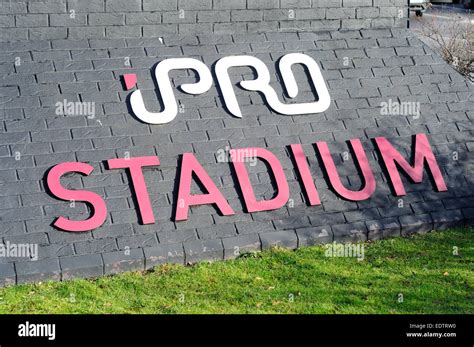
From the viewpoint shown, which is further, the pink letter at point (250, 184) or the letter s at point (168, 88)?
the letter s at point (168, 88)

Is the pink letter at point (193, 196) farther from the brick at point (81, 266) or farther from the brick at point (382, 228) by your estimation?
the brick at point (382, 228)

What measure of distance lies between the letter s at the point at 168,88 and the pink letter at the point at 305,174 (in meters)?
1.26

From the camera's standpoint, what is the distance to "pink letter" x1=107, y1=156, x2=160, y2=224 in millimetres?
9094

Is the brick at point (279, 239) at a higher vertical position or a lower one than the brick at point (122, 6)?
lower

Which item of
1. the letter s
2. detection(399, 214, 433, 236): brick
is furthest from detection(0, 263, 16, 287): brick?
detection(399, 214, 433, 236): brick

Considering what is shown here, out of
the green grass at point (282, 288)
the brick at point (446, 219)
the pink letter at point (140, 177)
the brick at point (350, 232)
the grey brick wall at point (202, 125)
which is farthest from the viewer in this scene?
the brick at point (446, 219)

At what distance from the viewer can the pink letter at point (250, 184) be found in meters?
9.55

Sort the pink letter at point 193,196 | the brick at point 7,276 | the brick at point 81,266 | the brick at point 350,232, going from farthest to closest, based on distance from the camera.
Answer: the brick at point 350,232, the pink letter at point 193,196, the brick at point 81,266, the brick at point 7,276

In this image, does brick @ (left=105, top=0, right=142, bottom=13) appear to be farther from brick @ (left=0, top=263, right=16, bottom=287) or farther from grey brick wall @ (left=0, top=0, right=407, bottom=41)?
brick @ (left=0, top=263, right=16, bottom=287)

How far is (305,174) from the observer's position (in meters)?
9.94

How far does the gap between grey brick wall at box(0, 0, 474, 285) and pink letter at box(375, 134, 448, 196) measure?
11cm

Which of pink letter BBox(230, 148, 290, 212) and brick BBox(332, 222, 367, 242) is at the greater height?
pink letter BBox(230, 148, 290, 212)

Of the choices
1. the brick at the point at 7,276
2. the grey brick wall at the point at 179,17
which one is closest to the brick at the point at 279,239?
the brick at the point at 7,276

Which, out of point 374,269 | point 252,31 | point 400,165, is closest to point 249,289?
point 374,269
